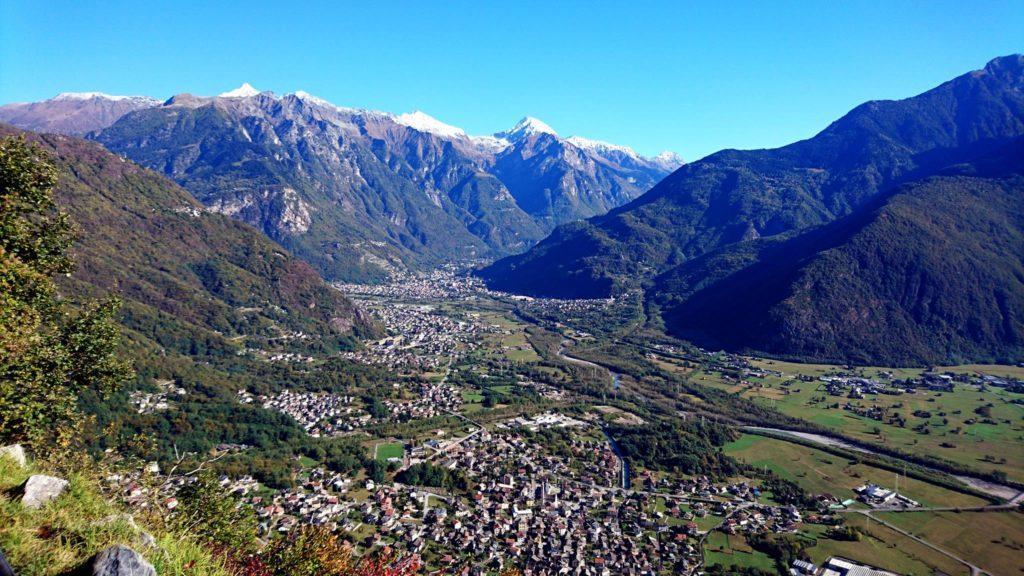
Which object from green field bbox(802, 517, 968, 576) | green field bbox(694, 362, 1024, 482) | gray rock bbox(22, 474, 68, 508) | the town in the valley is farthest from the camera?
green field bbox(694, 362, 1024, 482)

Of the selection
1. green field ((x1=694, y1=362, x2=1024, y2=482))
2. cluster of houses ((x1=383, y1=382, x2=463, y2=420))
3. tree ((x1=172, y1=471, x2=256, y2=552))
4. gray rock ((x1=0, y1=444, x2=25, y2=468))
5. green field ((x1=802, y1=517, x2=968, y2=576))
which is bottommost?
green field ((x1=694, y1=362, x2=1024, y2=482))

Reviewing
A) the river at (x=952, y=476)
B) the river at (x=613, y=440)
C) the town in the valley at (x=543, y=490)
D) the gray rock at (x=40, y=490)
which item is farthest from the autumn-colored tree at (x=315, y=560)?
the river at (x=952, y=476)

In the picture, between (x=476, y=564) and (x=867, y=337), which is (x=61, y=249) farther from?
(x=867, y=337)

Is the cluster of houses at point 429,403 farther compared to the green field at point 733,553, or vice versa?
the cluster of houses at point 429,403

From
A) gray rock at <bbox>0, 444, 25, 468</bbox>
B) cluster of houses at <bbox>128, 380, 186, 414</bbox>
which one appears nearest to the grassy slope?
gray rock at <bbox>0, 444, 25, 468</bbox>

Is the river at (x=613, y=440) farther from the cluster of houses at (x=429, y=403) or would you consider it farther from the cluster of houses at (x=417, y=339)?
the cluster of houses at (x=417, y=339)

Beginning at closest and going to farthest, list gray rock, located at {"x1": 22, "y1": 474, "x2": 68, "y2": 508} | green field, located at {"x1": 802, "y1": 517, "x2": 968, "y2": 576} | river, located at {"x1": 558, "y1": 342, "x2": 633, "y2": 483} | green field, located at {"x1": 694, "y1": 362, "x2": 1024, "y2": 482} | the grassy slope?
1. the grassy slope
2. gray rock, located at {"x1": 22, "y1": 474, "x2": 68, "y2": 508}
3. green field, located at {"x1": 802, "y1": 517, "x2": 968, "y2": 576}
4. river, located at {"x1": 558, "y1": 342, "x2": 633, "y2": 483}
5. green field, located at {"x1": 694, "y1": 362, "x2": 1024, "y2": 482}

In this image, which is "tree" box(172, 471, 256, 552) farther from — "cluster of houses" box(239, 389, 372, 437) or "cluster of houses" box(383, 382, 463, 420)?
"cluster of houses" box(383, 382, 463, 420)

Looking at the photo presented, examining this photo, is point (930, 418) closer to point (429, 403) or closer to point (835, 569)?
point (835, 569)
